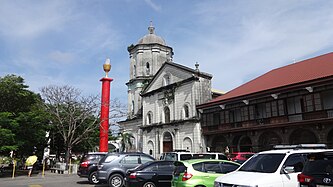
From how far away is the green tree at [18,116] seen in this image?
23.0 metres

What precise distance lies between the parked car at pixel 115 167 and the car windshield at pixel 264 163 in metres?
7.22

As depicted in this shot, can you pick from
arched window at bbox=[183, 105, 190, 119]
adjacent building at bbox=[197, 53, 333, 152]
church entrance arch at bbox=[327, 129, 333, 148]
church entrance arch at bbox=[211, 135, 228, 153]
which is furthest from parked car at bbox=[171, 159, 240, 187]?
arched window at bbox=[183, 105, 190, 119]

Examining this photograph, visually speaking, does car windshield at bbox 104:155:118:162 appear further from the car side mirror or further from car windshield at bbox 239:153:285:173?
the car side mirror

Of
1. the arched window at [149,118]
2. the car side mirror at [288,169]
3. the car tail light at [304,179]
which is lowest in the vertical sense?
the car tail light at [304,179]

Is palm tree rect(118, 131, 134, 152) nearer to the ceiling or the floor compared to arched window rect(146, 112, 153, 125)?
nearer to the floor

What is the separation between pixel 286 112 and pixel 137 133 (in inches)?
1029

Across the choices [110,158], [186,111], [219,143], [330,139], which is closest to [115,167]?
[110,158]

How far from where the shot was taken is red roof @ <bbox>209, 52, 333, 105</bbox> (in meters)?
24.1

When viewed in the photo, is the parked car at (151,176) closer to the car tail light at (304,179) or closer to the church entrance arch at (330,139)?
the car tail light at (304,179)

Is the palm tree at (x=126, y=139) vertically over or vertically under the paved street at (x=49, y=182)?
over

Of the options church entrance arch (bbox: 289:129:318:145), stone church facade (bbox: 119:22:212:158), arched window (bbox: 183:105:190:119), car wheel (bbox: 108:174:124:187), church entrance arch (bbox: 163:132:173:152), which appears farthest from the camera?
church entrance arch (bbox: 163:132:173:152)

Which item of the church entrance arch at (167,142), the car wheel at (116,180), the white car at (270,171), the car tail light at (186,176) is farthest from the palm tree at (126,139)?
the white car at (270,171)

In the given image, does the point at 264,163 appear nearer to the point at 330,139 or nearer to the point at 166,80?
the point at 330,139

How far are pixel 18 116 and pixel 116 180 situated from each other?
1538 cm
